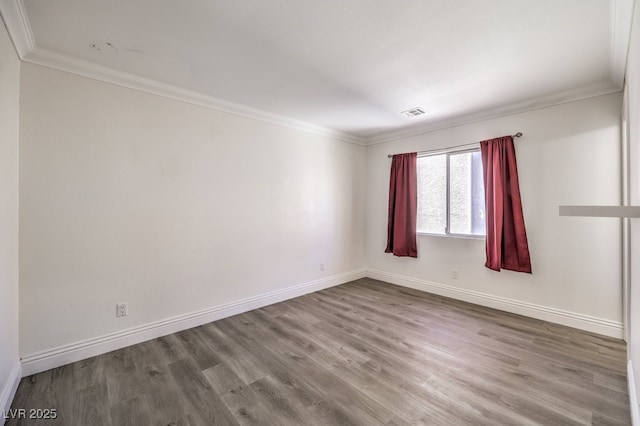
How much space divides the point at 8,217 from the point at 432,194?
4196mm

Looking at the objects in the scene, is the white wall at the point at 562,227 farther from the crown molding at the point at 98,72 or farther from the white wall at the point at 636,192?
the crown molding at the point at 98,72

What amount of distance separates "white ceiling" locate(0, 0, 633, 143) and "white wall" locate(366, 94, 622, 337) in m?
0.27

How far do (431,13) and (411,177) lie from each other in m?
2.52

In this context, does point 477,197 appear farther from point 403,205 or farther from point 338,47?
point 338,47

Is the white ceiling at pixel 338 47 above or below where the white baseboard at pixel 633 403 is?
above

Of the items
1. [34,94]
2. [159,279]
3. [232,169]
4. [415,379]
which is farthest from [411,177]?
[34,94]

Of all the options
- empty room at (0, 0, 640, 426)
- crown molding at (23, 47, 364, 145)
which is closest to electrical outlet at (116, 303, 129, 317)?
empty room at (0, 0, 640, 426)

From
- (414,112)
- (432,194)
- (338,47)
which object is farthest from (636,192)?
(432,194)

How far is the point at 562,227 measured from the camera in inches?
111

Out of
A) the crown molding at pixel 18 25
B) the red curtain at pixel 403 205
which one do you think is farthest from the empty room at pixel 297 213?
the red curtain at pixel 403 205

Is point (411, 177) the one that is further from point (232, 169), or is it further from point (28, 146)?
point (28, 146)

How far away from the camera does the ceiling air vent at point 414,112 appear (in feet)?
10.6

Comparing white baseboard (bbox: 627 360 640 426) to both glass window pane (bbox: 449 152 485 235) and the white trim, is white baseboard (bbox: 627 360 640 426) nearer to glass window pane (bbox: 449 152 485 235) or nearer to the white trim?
glass window pane (bbox: 449 152 485 235)

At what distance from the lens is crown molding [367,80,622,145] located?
2.60 meters
